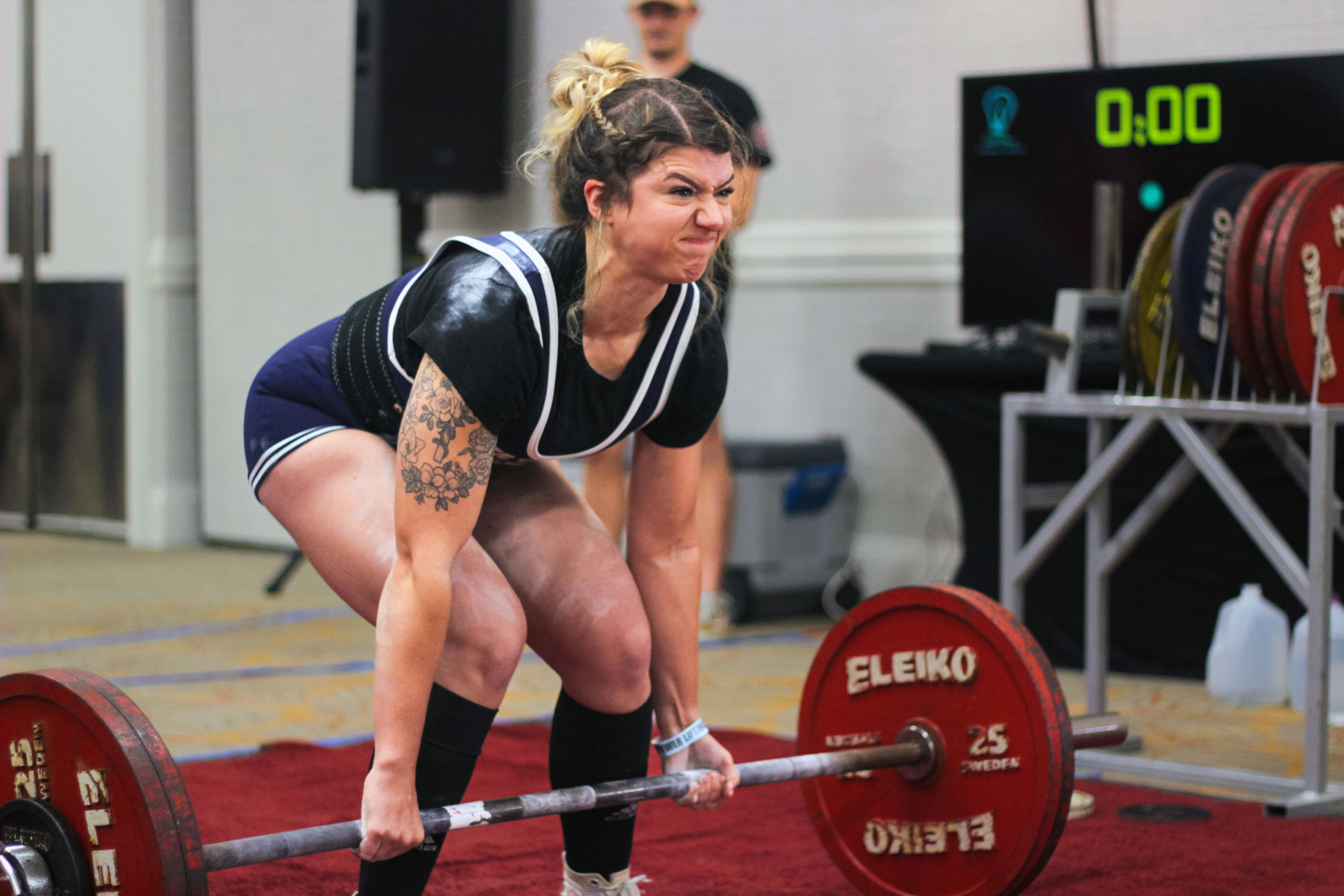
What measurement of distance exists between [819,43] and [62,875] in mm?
3510

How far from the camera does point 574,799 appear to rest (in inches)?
65.4

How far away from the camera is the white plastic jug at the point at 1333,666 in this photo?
3031 mm

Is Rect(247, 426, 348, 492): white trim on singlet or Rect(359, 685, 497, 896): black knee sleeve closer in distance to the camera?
Rect(359, 685, 497, 896): black knee sleeve

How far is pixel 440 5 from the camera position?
16.2 feet

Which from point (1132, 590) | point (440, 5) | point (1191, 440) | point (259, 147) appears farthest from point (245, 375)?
point (1191, 440)

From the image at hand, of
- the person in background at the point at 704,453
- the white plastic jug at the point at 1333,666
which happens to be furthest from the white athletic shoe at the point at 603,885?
the white plastic jug at the point at 1333,666

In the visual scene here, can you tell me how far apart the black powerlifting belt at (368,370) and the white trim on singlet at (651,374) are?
176 mm

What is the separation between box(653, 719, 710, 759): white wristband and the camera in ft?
6.02

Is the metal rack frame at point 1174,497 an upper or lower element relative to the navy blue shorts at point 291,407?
lower

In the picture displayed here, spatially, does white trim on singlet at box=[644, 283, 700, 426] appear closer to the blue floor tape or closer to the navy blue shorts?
the navy blue shorts

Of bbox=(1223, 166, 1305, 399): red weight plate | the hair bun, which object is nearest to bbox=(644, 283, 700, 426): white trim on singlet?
the hair bun

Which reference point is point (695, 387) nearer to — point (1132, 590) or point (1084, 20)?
point (1132, 590)

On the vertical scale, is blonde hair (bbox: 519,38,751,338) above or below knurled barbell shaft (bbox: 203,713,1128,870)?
above

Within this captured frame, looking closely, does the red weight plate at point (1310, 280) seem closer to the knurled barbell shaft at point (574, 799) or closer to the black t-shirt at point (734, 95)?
the knurled barbell shaft at point (574, 799)
